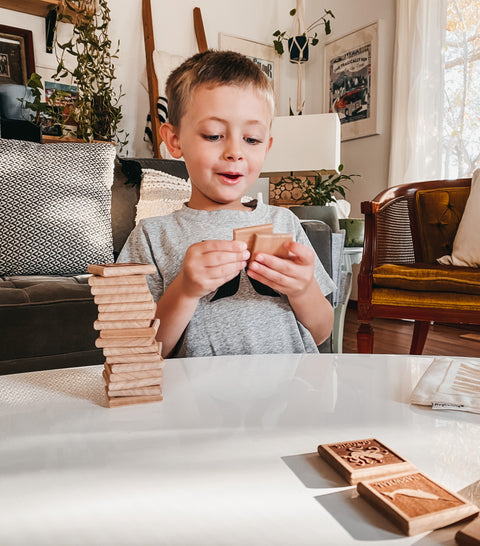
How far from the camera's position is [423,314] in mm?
1758

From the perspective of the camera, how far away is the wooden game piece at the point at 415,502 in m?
0.28

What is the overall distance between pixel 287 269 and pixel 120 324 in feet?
0.80

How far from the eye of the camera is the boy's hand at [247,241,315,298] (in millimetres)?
605

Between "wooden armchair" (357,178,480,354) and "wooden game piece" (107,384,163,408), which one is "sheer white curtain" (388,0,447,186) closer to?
"wooden armchair" (357,178,480,354)

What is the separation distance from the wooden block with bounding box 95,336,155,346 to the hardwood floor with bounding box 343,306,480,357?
A: 6.65 feet

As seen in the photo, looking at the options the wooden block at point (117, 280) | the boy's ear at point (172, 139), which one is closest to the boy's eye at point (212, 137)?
the boy's ear at point (172, 139)

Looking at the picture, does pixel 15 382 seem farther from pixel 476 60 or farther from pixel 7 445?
pixel 476 60

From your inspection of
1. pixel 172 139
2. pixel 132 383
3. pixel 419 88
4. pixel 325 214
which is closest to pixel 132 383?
pixel 132 383

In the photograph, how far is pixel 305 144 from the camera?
2225mm

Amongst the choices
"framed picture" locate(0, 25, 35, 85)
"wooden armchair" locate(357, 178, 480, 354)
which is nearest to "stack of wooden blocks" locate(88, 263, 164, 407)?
"wooden armchair" locate(357, 178, 480, 354)

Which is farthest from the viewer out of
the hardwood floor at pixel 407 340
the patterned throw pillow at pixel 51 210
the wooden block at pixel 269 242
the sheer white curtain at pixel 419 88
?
the sheer white curtain at pixel 419 88

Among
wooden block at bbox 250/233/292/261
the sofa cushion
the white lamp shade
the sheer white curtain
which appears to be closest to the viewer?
wooden block at bbox 250/233/292/261

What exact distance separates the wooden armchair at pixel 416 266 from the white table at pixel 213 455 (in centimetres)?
123

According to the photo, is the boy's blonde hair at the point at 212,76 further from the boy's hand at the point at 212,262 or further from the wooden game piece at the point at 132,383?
the wooden game piece at the point at 132,383
